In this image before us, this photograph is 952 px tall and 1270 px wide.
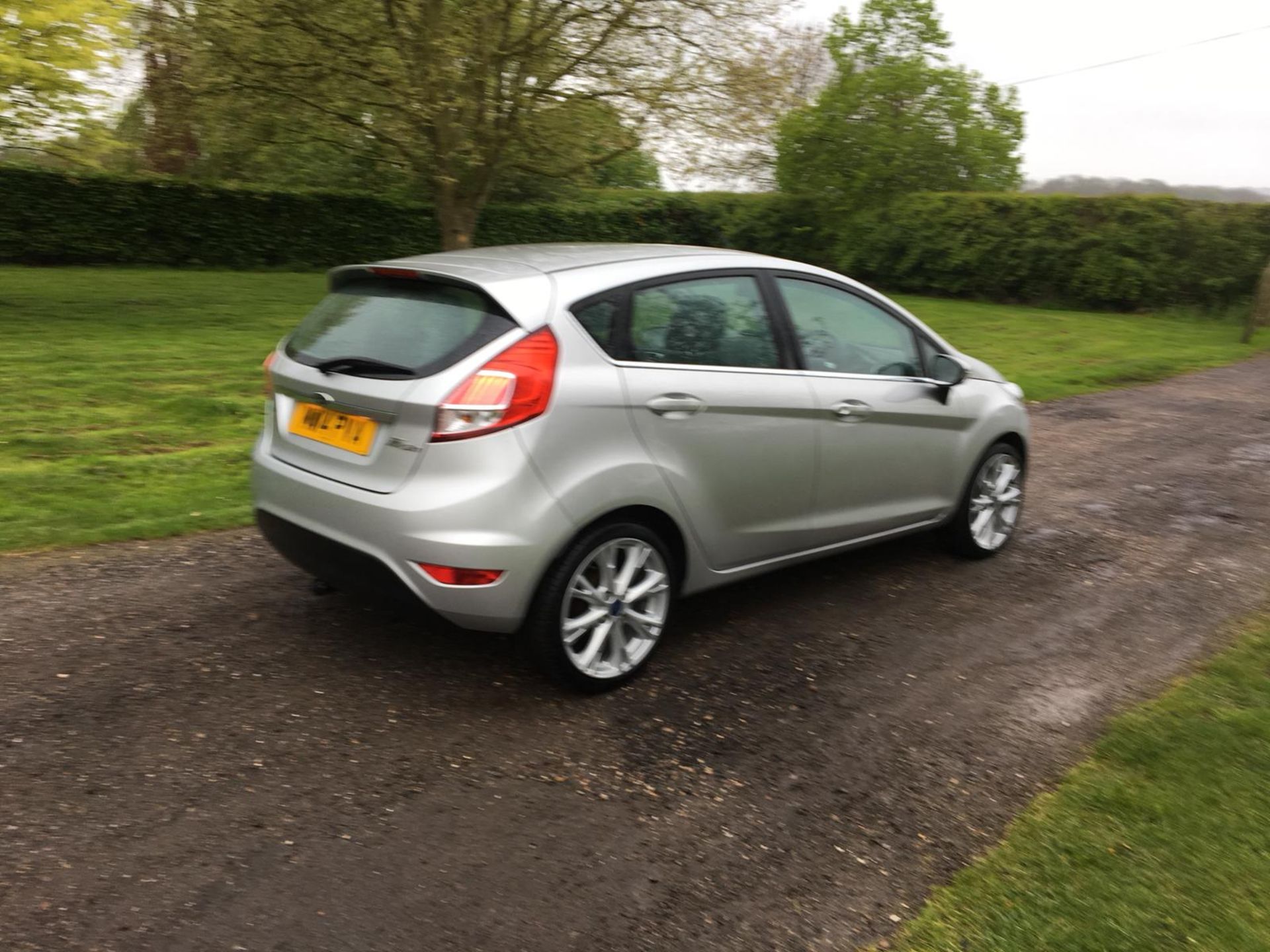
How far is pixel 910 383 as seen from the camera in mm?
5129

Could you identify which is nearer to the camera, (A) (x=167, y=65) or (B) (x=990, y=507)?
(B) (x=990, y=507)

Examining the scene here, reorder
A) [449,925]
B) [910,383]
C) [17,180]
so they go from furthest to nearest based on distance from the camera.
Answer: [17,180] → [910,383] → [449,925]

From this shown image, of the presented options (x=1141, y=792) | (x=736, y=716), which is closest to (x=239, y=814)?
(x=736, y=716)

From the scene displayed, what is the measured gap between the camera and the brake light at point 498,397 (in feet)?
11.7

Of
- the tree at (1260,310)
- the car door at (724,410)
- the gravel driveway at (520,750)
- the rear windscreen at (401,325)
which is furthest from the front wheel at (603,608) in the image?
the tree at (1260,310)

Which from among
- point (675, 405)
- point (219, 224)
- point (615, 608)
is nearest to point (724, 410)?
point (675, 405)

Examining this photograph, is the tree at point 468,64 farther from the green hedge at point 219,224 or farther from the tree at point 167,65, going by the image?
the green hedge at point 219,224

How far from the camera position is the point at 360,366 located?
12.7 ft

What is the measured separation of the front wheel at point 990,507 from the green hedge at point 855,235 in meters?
19.9

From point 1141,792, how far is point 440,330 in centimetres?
279

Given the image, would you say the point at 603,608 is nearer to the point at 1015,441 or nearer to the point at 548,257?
the point at 548,257

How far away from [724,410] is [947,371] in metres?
1.59

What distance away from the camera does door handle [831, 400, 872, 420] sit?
185 inches

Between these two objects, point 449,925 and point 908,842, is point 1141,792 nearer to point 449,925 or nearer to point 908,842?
point 908,842
